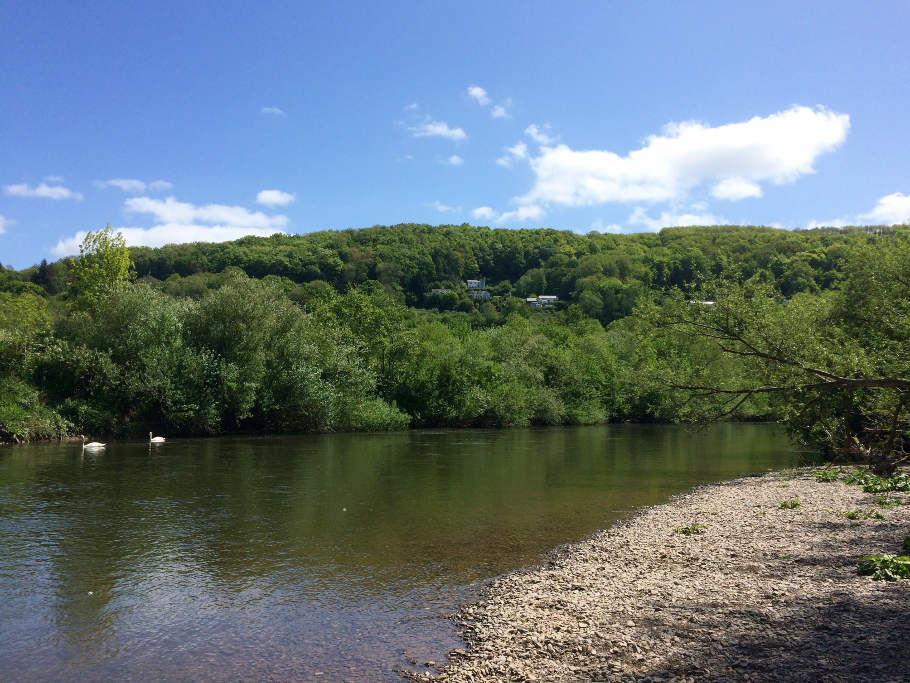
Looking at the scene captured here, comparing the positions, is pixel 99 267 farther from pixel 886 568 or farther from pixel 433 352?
pixel 886 568

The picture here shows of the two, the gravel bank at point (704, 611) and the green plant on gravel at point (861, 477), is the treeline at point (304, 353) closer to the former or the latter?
the green plant on gravel at point (861, 477)

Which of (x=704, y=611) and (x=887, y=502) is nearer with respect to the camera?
(x=704, y=611)

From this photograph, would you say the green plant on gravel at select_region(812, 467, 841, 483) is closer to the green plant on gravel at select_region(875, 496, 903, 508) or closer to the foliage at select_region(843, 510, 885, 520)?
the green plant on gravel at select_region(875, 496, 903, 508)

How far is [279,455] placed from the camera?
36375 mm

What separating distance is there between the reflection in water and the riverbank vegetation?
6.18m

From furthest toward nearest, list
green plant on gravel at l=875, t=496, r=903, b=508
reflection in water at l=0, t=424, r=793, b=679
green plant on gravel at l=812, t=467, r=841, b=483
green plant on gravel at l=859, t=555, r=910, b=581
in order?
1. green plant on gravel at l=812, t=467, r=841, b=483
2. green plant on gravel at l=875, t=496, r=903, b=508
3. green plant on gravel at l=859, t=555, r=910, b=581
4. reflection in water at l=0, t=424, r=793, b=679

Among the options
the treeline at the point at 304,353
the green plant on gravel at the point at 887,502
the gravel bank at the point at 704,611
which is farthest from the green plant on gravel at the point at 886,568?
the treeline at the point at 304,353

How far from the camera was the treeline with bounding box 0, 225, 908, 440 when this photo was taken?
41500mm

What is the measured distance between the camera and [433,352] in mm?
66125

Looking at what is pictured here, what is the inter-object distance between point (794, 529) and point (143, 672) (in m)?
14.2

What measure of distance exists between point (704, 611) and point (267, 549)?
33.3ft

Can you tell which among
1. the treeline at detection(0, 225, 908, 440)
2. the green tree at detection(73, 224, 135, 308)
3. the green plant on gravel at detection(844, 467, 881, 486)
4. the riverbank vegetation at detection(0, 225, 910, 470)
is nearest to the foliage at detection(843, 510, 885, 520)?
the riverbank vegetation at detection(0, 225, 910, 470)

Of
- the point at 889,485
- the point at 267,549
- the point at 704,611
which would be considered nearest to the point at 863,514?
the point at 889,485

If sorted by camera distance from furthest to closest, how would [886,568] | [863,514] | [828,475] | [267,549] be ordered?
1. [828,475]
2. [863,514]
3. [267,549]
4. [886,568]
